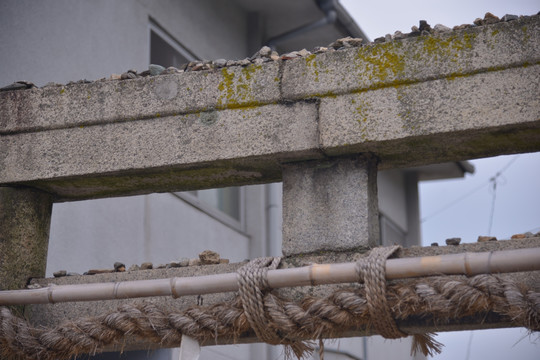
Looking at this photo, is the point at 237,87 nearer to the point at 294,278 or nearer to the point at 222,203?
the point at 294,278

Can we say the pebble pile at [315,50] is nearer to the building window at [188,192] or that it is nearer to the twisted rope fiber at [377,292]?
the twisted rope fiber at [377,292]

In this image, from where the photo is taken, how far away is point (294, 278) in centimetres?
298

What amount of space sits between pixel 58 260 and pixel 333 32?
4.38 m

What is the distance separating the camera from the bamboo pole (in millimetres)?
2777

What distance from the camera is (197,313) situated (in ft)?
10.3

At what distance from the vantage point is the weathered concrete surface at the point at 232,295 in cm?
291

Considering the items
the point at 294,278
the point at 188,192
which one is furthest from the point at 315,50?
the point at 188,192

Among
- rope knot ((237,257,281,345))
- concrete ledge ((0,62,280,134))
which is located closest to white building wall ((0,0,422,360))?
concrete ledge ((0,62,280,134))

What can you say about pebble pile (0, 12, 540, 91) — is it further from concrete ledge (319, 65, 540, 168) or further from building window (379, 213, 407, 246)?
building window (379, 213, 407, 246)

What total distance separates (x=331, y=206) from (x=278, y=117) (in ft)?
1.34

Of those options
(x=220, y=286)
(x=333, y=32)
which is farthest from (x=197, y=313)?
(x=333, y=32)

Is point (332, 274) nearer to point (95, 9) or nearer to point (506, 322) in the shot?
point (506, 322)

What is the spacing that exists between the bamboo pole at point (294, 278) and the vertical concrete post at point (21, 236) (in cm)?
19

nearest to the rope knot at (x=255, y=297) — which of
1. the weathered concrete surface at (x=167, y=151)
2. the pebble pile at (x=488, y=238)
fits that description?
the weathered concrete surface at (x=167, y=151)
